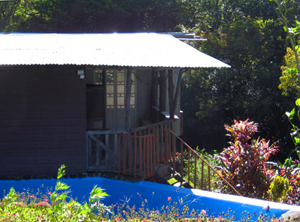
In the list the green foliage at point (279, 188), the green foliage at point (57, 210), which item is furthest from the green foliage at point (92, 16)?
the green foliage at point (57, 210)

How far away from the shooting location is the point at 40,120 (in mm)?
8781

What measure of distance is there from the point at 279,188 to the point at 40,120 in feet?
16.8

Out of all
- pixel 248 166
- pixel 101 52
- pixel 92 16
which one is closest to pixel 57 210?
pixel 101 52

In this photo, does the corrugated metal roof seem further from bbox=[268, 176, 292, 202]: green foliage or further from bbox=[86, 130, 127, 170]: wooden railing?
bbox=[268, 176, 292, 202]: green foliage

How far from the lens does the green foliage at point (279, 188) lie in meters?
7.64

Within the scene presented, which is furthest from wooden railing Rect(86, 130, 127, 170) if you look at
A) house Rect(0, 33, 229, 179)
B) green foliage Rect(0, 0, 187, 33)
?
green foliage Rect(0, 0, 187, 33)

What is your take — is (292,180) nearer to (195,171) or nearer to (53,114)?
(195,171)

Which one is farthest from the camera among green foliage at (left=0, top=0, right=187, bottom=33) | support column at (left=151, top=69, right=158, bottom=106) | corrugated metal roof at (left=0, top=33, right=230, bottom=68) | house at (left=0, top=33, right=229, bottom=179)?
green foliage at (left=0, top=0, right=187, bottom=33)

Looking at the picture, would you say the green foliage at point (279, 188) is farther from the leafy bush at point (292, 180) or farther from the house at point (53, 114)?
the house at point (53, 114)

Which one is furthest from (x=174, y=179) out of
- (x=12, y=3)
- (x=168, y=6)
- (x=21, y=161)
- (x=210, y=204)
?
(x=12, y=3)

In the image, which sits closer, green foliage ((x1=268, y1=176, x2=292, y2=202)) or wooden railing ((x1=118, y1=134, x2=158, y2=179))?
green foliage ((x1=268, y1=176, x2=292, y2=202))

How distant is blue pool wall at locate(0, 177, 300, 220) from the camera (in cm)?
730

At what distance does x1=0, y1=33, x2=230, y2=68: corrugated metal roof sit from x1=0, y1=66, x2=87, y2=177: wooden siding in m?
0.48

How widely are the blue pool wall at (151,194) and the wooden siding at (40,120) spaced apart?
0.40m
